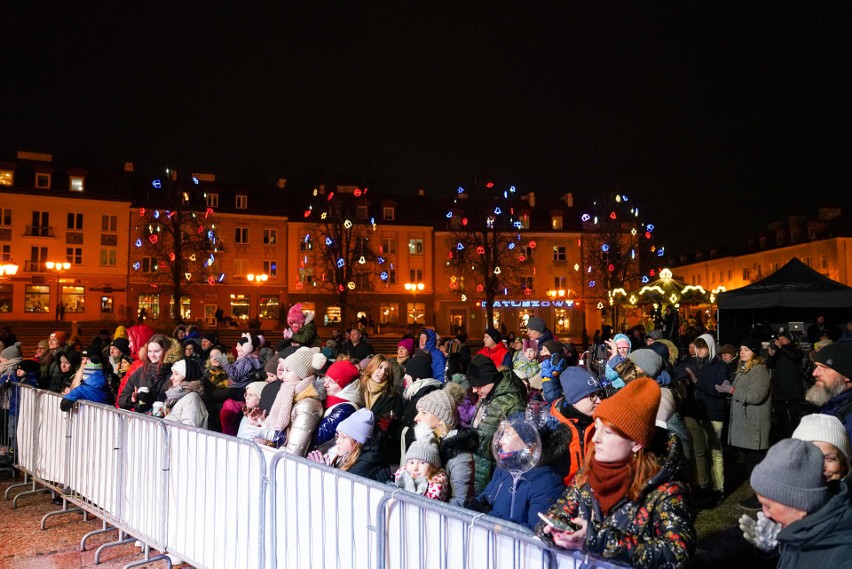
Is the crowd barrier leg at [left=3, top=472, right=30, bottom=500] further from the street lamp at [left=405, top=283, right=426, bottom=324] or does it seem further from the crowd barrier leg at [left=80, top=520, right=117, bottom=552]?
the street lamp at [left=405, top=283, right=426, bottom=324]

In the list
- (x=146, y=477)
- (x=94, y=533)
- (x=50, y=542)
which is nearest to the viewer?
(x=146, y=477)

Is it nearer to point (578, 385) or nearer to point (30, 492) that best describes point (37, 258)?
point (30, 492)

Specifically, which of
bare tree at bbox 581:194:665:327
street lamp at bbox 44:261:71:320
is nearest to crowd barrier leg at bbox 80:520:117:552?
street lamp at bbox 44:261:71:320

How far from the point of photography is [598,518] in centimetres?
271

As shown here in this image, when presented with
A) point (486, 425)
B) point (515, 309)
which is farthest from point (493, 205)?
point (486, 425)

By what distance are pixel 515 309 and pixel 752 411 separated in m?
52.5

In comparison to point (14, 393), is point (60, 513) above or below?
below

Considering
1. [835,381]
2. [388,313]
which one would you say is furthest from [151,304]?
[835,381]

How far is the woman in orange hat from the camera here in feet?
8.07

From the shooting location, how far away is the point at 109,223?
52.1m

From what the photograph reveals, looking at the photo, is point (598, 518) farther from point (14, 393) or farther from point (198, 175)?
point (198, 175)

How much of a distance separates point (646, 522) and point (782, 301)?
49.0ft

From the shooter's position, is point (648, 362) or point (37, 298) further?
point (37, 298)

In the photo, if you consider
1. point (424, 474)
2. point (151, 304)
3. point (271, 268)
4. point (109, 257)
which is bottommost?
point (424, 474)
